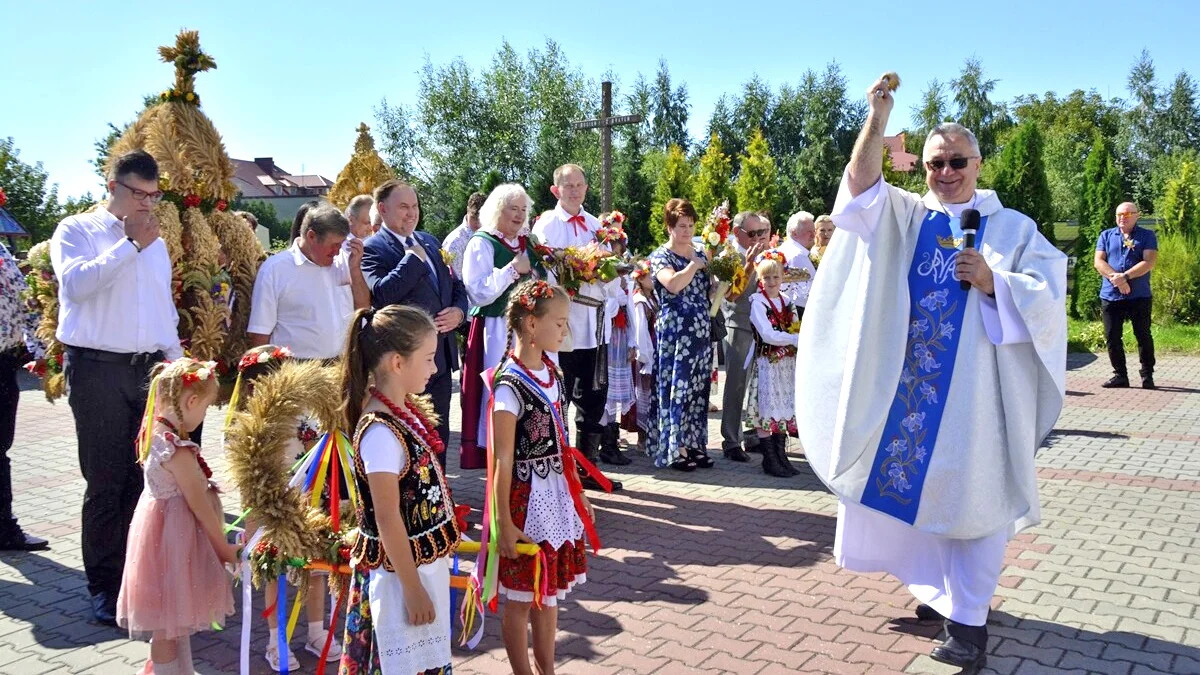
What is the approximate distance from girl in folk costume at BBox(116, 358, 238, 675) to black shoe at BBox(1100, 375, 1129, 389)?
451 inches

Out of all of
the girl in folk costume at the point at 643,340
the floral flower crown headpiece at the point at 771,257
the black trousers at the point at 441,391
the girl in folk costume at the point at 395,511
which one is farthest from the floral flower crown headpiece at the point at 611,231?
the girl in folk costume at the point at 395,511

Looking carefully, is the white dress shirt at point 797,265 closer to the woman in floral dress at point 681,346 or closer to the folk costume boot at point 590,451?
the woman in floral dress at point 681,346

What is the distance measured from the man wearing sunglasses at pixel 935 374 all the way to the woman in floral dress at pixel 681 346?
9.94ft

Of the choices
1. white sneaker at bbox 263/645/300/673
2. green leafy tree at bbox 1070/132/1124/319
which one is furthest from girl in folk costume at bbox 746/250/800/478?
green leafy tree at bbox 1070/132/1124/319

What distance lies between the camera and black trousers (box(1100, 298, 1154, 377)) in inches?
471

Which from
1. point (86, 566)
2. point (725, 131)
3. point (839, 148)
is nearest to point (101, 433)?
point (86, 566)

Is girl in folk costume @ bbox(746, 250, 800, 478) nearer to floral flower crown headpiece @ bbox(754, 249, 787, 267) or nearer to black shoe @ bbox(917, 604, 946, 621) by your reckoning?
floral flower crown headpiece @ bbox(754, 249, 787, 267)

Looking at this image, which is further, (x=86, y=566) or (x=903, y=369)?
(x=86, y=566)

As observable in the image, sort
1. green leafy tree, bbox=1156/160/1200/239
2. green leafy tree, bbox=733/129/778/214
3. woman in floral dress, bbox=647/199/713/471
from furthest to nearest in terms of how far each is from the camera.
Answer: green leafy tree, bbox=733/129/778/214, green leafy tree, bbox=1156/160/1200/239, woman in floral dress, bbox=647/199/713/471

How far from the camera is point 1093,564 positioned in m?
5.42

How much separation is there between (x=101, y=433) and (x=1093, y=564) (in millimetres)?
5210

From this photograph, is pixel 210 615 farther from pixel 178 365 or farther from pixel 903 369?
pixel 903 369

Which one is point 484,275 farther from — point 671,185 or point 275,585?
point 671,185

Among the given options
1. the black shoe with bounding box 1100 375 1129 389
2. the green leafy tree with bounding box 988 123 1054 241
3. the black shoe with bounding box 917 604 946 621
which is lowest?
the black shoe with bounding box 917 604 946 621
